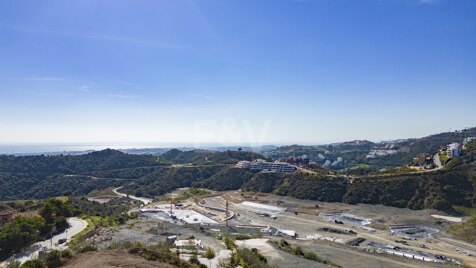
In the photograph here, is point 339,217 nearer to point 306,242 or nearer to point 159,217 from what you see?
point 306,242

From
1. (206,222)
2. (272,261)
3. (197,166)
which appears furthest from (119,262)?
(197,166)

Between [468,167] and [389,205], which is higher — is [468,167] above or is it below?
above

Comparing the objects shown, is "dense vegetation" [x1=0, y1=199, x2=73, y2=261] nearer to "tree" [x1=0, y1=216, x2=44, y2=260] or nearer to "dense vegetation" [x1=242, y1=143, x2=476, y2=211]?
"tree" [x1=0, y1=216, x2=44, y2=260]

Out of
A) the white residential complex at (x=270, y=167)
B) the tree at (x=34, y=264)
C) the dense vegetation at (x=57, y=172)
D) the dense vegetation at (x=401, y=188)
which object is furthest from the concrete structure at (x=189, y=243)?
the dense vegetation at (x=57, y=172)

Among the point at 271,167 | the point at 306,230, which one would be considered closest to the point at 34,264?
the point at 306,230

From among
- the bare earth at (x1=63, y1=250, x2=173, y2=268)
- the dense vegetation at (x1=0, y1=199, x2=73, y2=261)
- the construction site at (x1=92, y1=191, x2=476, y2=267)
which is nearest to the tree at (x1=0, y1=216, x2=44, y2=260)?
the dense vegetation at (x1=0, y1=199, x2=73, y2=261)

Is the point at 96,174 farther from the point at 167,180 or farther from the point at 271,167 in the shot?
the point at 271,167
